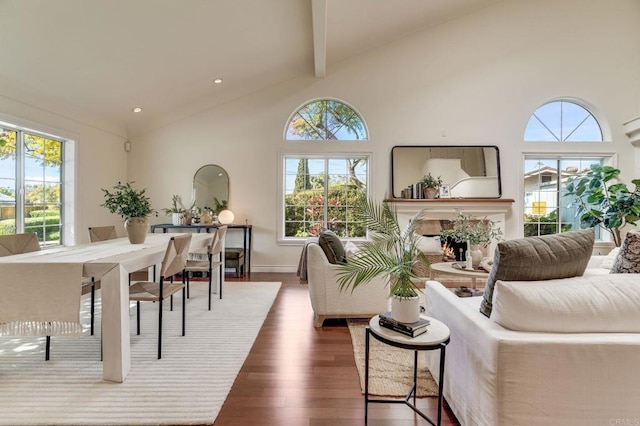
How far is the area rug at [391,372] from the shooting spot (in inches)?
74.4

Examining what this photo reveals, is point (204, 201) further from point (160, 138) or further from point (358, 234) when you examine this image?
point (358, 234)

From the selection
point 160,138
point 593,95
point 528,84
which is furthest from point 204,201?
point 593,95

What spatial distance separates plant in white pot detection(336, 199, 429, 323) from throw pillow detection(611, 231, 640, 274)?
1040mm

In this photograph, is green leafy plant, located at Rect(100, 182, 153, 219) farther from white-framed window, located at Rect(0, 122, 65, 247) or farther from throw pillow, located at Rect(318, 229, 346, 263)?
white-framed window, located at Rect(0, 122, 65, 247)

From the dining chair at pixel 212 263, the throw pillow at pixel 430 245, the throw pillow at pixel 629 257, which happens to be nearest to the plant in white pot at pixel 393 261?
the throw pillow at pixel 629 257

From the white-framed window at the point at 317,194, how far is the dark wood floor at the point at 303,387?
272cm

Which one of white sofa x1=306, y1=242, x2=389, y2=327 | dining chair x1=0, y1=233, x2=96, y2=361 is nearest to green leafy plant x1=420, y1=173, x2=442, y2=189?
white sofa x1=306, y1=242, x2=389, y2=327

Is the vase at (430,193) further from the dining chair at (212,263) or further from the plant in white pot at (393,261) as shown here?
the plant in white pot at (393,261)

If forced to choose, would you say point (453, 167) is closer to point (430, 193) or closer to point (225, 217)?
point (430, 193)

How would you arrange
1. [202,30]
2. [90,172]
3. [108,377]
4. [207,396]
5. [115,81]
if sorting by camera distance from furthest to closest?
[90,172], [115,81], [202,30], [108,377], [207,396]

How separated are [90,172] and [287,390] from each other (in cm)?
445

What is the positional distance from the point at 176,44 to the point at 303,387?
387cm

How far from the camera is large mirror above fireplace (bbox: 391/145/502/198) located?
5.23m

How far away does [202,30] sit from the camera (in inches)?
142
